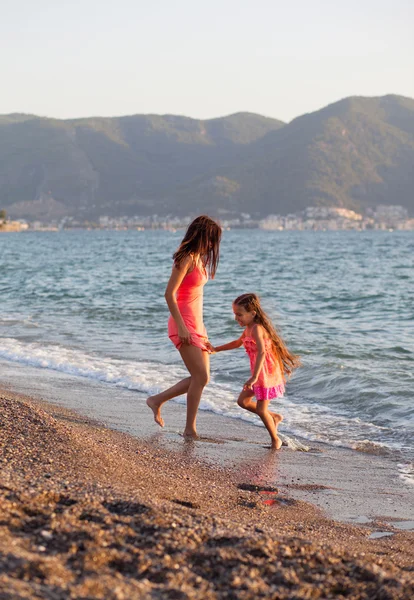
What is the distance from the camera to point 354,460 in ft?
19.9

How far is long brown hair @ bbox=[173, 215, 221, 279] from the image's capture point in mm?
5797

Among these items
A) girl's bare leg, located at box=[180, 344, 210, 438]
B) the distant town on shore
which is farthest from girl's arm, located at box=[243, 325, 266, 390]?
the distant town on shore

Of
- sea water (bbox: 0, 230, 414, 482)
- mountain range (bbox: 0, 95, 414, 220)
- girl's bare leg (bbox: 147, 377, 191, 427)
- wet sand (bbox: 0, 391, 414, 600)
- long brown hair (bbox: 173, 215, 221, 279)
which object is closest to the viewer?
wet sand (bbox: 0, 391, 414, 600)

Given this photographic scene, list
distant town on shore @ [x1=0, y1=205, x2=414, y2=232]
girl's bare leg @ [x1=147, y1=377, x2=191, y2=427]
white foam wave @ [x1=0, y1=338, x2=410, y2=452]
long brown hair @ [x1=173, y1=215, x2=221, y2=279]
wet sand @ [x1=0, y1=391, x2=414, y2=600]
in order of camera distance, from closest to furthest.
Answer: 1. wet sand @ [x1=0, y1=391, x2=414, y2=600]
2. long brown hair @ [x1=173, y1=215, x2=221, y2=279]
3. girl's bare leg @ [x1=147, y1=377, x2=191, y2=427]
4. white foam wave @ [x1=0, y1=338, x2=410, y2=452]
5. distant town on shore @ [x1=0, y1=205, x2=414, y2=232]

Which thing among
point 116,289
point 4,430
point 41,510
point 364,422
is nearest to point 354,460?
point 364,422

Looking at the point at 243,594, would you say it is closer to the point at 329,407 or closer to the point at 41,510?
the point at 41,510

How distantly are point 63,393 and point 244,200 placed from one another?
481 feet

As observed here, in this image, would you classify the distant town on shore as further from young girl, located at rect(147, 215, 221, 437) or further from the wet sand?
the wet sand

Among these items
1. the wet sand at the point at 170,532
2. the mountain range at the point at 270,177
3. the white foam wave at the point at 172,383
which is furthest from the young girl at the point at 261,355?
the mountain range at the point at 270,177

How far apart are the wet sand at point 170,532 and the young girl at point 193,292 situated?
947mm

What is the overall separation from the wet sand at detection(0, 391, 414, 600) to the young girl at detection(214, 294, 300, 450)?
33.0 inches

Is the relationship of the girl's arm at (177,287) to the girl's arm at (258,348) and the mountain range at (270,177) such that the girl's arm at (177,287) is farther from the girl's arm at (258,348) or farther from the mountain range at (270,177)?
the mountain range at (270,177)

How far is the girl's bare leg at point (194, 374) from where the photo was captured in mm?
6141

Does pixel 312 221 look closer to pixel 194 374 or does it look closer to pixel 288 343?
pixel 288 343
